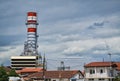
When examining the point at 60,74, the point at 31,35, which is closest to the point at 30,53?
the point at 31,35

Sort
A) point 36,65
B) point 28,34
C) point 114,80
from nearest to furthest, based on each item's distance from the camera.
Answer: point 114,80
point 36,65
point 28,34

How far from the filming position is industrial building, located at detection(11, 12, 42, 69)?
167m

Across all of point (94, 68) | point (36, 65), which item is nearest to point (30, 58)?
point (36, 65)

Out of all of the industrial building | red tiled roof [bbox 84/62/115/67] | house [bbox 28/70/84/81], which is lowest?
house [bbox 28/70/84/81]

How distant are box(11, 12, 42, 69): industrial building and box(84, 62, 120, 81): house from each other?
9340 centimetres

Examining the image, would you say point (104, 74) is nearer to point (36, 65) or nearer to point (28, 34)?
point (36, 65)

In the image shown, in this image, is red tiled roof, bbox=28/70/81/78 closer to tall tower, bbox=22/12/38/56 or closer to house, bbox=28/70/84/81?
house, bbox=28/70/84/81

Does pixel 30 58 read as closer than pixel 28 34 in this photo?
Yes

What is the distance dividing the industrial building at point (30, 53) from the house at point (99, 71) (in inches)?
3677

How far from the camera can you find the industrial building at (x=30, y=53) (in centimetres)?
16725

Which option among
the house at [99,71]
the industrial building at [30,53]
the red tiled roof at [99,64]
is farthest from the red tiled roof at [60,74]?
the industrial building at [30,53]

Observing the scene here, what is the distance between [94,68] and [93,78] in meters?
2.27

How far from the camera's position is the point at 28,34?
178 meters

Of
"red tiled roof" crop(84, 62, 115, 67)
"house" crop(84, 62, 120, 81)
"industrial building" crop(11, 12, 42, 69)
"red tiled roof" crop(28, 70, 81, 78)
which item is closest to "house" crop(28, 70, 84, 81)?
"red tiled roof" crop(28, 70, 81, 78)
